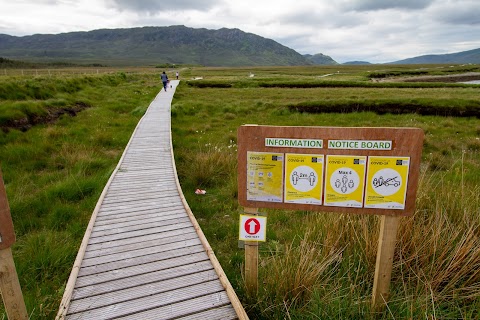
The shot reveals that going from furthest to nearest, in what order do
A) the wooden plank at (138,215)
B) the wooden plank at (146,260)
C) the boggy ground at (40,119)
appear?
the boggy ground at (40,119) < the wooden plank at (138,215) < the wooden plank at (146,260)

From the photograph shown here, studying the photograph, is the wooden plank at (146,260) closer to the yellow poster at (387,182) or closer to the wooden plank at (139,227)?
the wooden plank at (139,227)

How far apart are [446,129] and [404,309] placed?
1388cm

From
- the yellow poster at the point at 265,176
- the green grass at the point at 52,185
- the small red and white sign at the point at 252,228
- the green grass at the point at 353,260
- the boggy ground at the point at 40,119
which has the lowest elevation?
the green grass at the point at 52,185

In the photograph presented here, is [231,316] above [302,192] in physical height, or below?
below

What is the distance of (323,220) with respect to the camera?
166 inches

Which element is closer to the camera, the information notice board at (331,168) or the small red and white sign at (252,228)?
the information notice board at (331,168)

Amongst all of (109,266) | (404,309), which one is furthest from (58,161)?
(404,309)

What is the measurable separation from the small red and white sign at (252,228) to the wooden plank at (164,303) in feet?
2.65

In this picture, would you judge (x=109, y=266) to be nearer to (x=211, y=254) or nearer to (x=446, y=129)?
(x=211, y=254)

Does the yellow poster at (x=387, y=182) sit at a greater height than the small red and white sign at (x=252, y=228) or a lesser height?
greater

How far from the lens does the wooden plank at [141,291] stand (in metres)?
3.24

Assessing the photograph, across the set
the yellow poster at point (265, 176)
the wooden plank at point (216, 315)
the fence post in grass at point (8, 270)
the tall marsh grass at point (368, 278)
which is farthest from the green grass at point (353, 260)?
the fence post in grass at point (8, 270)

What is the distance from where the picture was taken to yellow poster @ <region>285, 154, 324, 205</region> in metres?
2.75

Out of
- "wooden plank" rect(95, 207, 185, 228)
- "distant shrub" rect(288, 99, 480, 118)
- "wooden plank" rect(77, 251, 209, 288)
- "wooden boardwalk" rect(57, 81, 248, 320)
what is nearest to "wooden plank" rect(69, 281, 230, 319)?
"wooden boardwalk" rect(57, 81, 248, 320)
